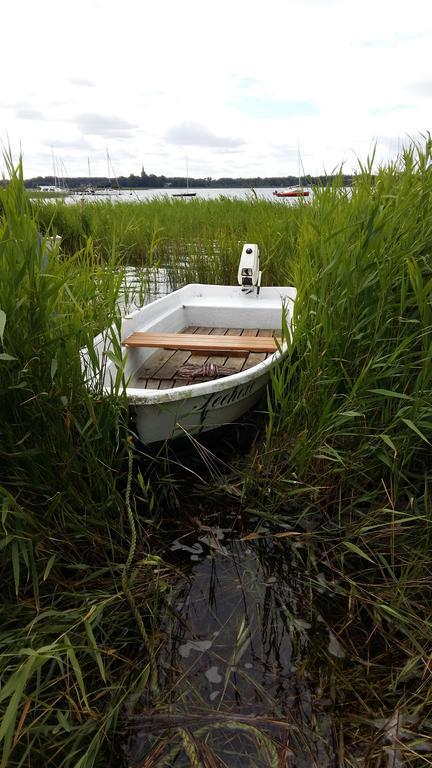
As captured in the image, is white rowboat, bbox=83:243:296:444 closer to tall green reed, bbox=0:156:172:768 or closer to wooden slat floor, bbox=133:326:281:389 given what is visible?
wooden slat floor, bbox=133:326:281:389

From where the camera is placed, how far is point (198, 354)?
13.5 feet

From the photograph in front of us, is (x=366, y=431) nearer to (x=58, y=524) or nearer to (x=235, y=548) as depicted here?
(x=235, y=548)

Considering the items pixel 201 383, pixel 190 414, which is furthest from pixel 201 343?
pixel 190 414

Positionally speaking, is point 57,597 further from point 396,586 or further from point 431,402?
point 431,402

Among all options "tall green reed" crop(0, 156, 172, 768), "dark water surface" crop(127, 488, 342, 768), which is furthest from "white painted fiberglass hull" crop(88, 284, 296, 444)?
"dark water surface" crop(127, 488, 342, 768)

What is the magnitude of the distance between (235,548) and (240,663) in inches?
25.1

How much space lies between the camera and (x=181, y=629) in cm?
212

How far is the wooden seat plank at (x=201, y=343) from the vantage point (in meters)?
3.56

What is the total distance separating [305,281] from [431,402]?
0.99 meters

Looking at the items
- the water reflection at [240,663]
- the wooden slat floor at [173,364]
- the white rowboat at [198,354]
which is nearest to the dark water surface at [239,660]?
the water reflection at [240,663]

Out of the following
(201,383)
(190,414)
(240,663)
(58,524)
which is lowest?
(240,663)

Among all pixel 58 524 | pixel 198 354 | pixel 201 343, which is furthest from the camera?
pixel 198 354

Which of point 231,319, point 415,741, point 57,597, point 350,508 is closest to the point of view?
point 415,741

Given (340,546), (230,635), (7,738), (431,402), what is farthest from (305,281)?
(7,738)
